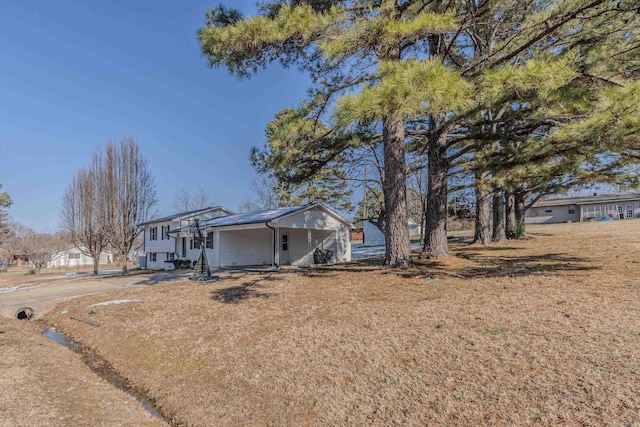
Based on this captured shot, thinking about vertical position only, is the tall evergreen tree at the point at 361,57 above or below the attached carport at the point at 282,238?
above

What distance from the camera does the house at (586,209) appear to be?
3319cm

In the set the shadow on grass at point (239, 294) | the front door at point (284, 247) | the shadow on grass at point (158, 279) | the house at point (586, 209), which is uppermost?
the house at point (586, 209)

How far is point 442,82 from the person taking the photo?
15.3ft

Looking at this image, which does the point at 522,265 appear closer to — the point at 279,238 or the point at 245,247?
the point at 279,238

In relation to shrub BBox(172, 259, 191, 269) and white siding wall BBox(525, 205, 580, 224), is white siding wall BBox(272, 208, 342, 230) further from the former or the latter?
white siding wall BBox(525, 205, 580, 224)

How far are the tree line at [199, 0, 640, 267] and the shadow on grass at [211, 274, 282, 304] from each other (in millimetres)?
3301

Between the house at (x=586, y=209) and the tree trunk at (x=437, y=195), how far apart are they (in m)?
25.9

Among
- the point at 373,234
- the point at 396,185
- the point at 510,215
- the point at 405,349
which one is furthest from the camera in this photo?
the point at 373,234

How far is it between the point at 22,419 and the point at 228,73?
685 cm

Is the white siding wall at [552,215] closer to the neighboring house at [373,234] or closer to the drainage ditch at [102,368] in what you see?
the neighboring house at [373,234]

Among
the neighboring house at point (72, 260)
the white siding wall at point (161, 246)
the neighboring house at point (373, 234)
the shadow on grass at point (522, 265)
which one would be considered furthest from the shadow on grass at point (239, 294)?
the neighboring house at point (72, 260)

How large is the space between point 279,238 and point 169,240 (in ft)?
29.8

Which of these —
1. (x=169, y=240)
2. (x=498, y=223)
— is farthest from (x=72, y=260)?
(x=498, y=223)

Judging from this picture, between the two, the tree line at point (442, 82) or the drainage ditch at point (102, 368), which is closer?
the drainage ditch at point (102, 368)
